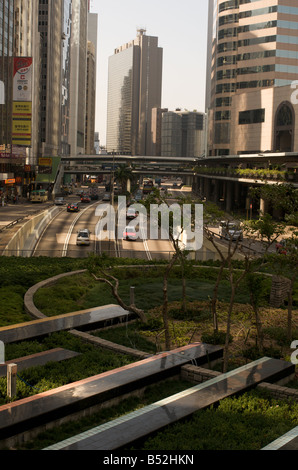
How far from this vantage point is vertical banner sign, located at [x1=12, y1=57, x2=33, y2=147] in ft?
324

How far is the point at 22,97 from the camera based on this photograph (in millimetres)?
100000

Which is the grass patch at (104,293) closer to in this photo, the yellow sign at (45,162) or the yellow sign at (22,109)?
the yellow sign at (22,109)

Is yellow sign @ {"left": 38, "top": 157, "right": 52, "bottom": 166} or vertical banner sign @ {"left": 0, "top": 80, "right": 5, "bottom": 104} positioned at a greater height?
vertical banner sign @ {"left": 0, "top": 80, "right": 5, "bottom": 104}

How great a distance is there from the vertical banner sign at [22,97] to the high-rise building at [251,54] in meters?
40.9

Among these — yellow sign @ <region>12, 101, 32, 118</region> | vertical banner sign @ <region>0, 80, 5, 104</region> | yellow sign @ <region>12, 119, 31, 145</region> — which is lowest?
yellow sign @ <region>12, 119, 31, 145</region>

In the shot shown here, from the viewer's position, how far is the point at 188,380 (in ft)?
57.7

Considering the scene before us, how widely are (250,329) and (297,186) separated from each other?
4812cm

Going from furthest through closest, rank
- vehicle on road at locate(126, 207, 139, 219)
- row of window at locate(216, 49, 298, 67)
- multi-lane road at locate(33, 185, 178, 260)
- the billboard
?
row of window at locate(216, 49, 298, 67) < the billboard < vehicle on road at locate(126, 207, 139, 219) < multi-lane road at locate(33, 185, 178, 260)

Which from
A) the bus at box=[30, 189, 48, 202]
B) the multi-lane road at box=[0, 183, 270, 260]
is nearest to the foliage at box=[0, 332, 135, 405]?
the multi-lane road at box=[0, 183, 270, 260]

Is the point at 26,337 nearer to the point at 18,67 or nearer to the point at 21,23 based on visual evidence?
the point at 18,67

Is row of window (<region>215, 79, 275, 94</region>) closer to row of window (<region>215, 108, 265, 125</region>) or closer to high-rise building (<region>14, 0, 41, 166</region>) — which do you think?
row of window (<region>215, 108, 265, 125</region>)

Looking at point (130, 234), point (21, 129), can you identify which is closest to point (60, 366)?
point (130, 234)

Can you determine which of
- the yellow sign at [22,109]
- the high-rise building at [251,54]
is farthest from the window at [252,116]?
the yellow sign at [22,109]

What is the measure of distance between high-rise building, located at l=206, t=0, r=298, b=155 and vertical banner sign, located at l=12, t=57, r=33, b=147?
134ft
